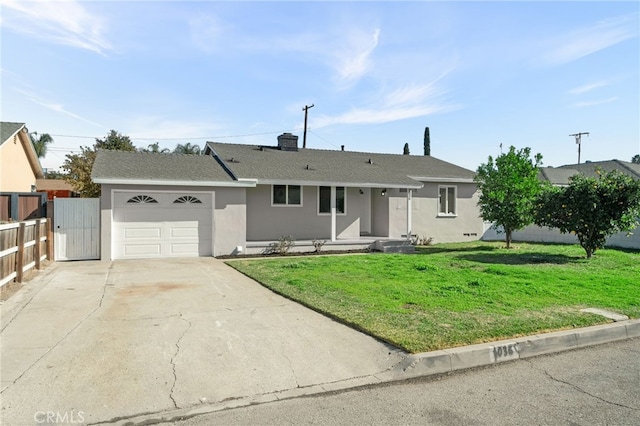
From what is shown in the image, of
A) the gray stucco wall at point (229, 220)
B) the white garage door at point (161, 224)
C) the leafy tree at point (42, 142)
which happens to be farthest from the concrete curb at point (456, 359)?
the leafy tree at point (42, 142)

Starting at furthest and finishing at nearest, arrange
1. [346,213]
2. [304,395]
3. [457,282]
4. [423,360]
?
1. [346,213]
2. [457,282]
3. [423,360]
4. [304,395]

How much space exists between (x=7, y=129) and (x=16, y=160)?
85.1 inches

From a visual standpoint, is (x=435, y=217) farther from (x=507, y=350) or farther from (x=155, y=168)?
(x=507, y=350)

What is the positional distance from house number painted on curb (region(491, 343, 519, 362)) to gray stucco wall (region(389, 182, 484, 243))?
13782 mm

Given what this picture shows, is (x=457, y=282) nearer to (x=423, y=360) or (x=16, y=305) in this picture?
(x=423, y=360)

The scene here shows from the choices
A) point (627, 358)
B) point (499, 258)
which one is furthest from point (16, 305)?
point (499, 258)

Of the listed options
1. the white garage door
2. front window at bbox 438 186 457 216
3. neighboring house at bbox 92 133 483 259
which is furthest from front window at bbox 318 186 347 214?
front window at bbox 438 186 457 216

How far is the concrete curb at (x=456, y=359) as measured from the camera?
3.83 metres

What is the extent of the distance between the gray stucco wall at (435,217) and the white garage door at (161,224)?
28.4 ft

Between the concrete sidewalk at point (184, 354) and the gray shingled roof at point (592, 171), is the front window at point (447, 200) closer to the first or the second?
the concrete sidewalk at point (184, 354)

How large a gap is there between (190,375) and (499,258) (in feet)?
38.9

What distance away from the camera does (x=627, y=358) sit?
211 inches

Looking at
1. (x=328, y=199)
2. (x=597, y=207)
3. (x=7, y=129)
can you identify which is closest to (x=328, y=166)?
(x=328, y=199)

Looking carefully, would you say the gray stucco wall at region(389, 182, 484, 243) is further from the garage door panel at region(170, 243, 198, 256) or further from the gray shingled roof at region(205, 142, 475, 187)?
the garage door panel at region(170, 243, 198, 256)
